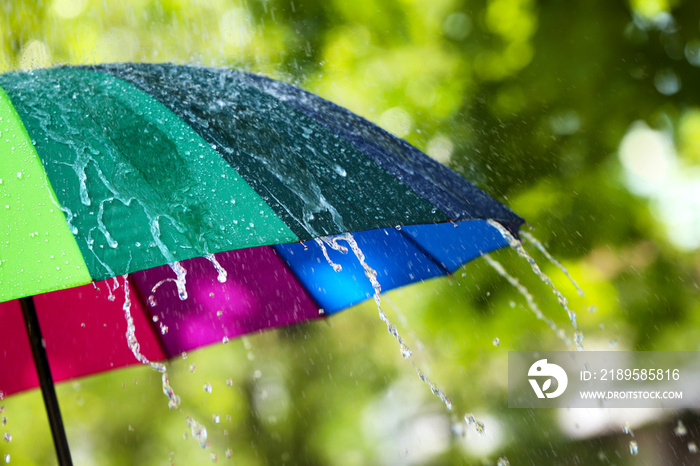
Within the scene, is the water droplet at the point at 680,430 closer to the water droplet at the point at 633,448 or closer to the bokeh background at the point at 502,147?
the bokeh background at the point at 502,147

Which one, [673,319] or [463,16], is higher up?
[463,16]

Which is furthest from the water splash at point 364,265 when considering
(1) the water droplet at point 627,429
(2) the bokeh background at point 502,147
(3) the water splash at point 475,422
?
(1) the water droplet at point 627,429

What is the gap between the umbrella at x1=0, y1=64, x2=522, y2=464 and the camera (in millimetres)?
1229

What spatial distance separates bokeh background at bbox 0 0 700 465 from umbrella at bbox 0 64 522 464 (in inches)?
139

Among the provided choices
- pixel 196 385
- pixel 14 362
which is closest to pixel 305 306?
pixel 14 362

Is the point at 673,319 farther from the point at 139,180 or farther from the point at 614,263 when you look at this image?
the point at 139,180

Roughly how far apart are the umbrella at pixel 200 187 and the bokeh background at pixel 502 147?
11.6 ft

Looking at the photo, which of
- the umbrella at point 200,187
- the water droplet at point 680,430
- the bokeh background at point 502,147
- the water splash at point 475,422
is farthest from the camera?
the water droplet at point 680,430

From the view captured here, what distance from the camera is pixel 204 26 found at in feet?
24.9

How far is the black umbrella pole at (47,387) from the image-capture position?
1973 mm

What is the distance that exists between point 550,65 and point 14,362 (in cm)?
519

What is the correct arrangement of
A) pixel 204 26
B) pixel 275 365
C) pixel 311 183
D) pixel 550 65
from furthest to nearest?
pixel 275 365 → pixel 204 26 → pixel 550 65 → pixel 311 183

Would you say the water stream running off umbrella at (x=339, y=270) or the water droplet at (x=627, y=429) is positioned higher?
the water stream running off umbrella at (x=339, y=270)

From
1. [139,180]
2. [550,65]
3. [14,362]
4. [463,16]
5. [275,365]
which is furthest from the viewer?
[275,365]
